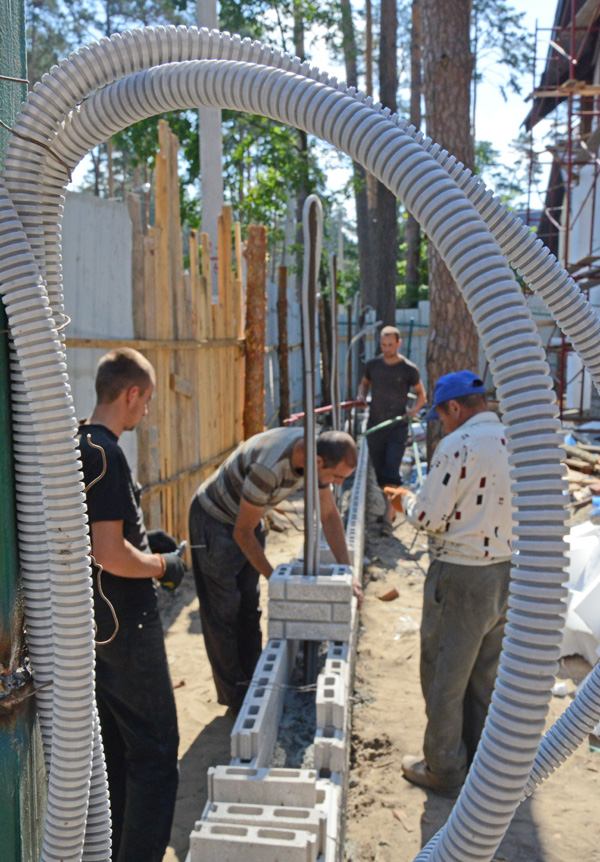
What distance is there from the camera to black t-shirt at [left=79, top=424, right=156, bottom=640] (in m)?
2.73

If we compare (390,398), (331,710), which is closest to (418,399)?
(390,398)

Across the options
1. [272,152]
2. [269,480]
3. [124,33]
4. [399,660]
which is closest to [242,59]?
[124,33]

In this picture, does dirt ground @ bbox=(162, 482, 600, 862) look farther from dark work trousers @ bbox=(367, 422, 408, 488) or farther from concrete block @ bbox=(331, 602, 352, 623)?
dark work trousers @ bbox=(367, 422, 408, 488)

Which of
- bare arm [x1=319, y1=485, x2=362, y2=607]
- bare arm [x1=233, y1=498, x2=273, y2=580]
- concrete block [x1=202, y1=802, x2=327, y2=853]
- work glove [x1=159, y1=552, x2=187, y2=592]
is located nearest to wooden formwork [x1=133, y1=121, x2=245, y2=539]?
bare arm [x1=319, y1=485, x2=362, y2=607]

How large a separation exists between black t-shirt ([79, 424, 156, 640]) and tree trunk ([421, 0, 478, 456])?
18.1ft

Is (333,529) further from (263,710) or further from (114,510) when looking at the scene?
(114,510)

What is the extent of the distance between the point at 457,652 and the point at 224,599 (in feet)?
4.73

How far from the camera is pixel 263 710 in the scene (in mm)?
3031

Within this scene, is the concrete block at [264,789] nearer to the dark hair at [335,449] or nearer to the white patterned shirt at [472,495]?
the white patterned shirt at [472,495]

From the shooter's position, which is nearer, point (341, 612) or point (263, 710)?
point (263, 710)

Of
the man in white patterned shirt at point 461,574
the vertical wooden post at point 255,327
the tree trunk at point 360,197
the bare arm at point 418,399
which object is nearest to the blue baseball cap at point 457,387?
the man in white patterned shirt at point 461,574

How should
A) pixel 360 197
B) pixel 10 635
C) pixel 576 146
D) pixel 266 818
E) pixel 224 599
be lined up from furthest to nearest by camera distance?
1. pixel 360 197
2. pixel 576 146
3. pixel 224 599
4. pixel 266 818
5. pixel 10 635

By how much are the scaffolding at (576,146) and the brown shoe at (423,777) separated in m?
9.59

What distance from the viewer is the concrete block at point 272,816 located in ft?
7.80
